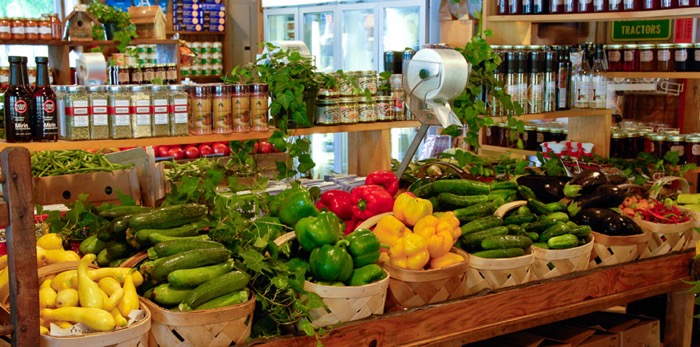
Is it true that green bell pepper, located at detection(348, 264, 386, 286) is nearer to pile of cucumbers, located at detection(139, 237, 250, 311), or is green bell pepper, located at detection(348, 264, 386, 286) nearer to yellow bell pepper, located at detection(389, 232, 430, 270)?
yellow bell pepper, located at detection(389, 232, 430, 270)

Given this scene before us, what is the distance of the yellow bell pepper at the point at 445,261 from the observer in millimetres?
2618

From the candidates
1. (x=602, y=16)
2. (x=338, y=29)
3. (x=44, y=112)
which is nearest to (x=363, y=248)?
(x=44, y=112)

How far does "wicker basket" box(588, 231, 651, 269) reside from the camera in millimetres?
3062

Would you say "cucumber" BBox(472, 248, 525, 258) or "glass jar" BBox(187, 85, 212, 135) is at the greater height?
"glass jar" BBox(187, 85, 212, 135)

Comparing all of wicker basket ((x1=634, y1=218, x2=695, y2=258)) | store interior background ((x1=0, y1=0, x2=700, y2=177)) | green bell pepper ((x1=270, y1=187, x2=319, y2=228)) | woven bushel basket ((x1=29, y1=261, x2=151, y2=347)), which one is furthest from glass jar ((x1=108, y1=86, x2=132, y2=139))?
store interior background ((x1=0, y1=0, x2=700, y2=177))

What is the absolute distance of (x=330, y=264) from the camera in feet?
7.67

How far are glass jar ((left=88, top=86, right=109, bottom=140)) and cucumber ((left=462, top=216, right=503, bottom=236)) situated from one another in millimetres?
1295

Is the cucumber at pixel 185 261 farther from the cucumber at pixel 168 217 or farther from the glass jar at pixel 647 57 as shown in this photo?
the glass jar at pixel 647 57

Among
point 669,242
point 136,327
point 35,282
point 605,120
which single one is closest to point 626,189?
point 669,242

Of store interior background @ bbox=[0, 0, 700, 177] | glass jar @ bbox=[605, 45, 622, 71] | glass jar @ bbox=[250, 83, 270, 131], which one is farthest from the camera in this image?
store interior background @ bbox=[0, 0, 700, 177]

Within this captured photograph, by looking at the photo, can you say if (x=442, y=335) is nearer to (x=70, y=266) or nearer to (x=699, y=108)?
(x=70, y=266)

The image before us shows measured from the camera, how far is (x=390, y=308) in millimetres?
2568

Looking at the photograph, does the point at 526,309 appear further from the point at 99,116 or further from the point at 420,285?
the point at 99,116

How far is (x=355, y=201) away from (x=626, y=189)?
124cm
